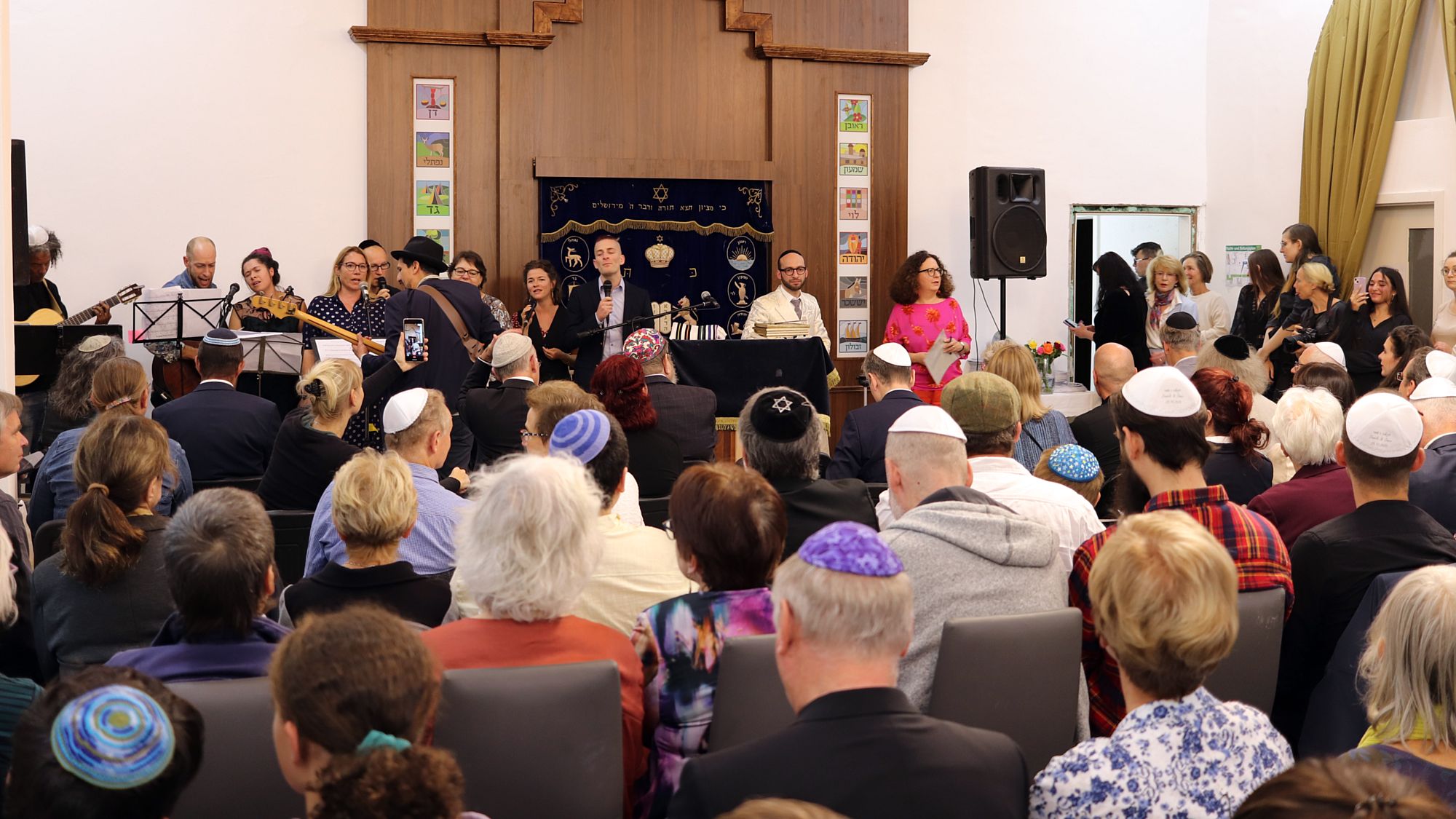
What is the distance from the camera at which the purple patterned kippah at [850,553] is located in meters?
1.81

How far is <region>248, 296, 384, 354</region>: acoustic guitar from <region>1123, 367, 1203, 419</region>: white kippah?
5544 millimetres

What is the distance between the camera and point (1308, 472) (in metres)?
3.66

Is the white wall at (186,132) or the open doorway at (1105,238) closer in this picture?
the white wall at (186,132)

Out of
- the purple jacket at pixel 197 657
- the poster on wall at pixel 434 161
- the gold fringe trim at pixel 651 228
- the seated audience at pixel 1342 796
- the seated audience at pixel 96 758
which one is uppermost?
the poster on wall at pixel 434 161

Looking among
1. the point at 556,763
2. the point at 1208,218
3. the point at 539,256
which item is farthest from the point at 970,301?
the point at 556,763

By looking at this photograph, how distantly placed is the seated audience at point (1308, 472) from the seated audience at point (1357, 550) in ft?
1.60

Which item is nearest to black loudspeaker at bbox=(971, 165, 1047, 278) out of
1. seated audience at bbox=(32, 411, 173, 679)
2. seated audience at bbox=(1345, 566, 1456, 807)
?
seated audience at bbox=(32, 411, 173, 679)

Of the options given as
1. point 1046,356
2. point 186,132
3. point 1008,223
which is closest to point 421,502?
point 186,132

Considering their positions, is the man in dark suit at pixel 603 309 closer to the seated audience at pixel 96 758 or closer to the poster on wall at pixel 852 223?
the poster on wall at pixel 852 223

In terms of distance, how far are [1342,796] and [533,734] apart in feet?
4.33

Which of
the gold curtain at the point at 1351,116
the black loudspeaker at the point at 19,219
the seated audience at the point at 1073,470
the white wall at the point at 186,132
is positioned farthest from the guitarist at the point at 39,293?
the gold curtain at the point at 1351,116

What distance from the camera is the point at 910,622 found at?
1838 mm

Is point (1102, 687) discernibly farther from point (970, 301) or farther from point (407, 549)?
point (970, 301)

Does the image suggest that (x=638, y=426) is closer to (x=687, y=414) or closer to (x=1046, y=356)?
(x=687, y=414)
